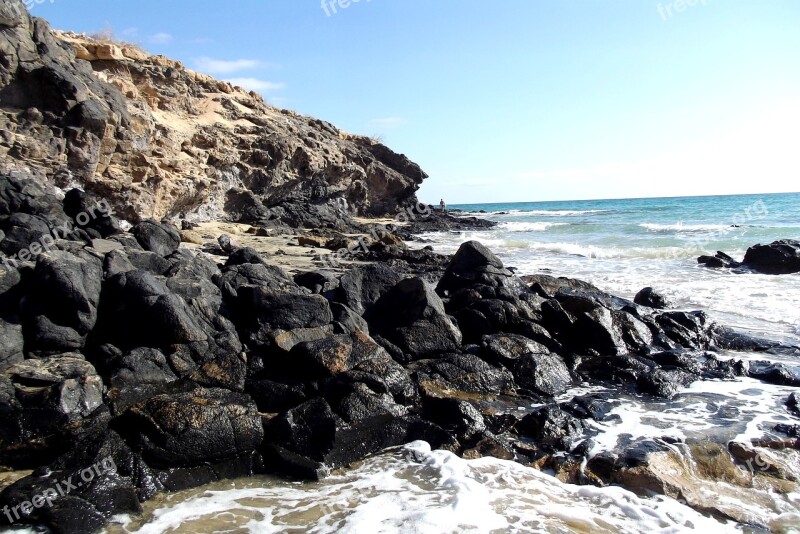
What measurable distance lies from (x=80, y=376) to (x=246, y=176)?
23672mm

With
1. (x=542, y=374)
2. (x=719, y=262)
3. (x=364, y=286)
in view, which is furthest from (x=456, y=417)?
(x=719, y=262)

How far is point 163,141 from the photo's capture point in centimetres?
2217

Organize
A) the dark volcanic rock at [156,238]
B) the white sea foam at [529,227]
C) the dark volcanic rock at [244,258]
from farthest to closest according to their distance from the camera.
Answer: the white sea foam at [529,227] → the dark volcanic rock at [156,238] → the dark volcanic rock at [244,258]

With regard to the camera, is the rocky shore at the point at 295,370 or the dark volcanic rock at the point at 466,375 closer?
the rocky shore at the point at 295,370

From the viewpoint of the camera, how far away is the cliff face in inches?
625

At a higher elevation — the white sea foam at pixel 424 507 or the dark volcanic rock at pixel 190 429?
the dark volcanic rock at pixel 190 429

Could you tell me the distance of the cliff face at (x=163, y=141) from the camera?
15.9 metres

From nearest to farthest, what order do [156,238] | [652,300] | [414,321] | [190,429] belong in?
[190,429], [414,321], [156,238], [652,300]

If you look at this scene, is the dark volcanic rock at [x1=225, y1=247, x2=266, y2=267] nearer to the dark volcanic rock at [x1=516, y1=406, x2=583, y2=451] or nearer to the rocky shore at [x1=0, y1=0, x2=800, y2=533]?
the rocky shore at [x1=0, y1=0, x2=800, y2=533]

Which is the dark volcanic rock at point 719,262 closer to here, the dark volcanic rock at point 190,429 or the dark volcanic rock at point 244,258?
the dark volcanic rock at point 244,258

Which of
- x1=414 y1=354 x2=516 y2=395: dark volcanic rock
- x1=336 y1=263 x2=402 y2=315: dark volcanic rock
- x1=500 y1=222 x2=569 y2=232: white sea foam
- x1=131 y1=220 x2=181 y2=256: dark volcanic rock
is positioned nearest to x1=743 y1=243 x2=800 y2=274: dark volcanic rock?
x1=336 y1=263 x2=402 y2=315: dark volcanic rock

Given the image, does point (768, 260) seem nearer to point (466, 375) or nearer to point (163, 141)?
point (466, 375)

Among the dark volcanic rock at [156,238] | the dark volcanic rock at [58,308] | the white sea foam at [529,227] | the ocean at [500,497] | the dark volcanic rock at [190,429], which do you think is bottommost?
the ocean at [500,497]

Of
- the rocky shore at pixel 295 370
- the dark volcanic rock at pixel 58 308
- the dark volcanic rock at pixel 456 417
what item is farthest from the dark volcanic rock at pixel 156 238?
A: the dark volcanic rock at pixel 456 417
